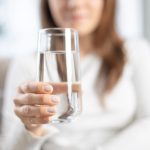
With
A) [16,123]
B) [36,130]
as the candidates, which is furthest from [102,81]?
[36,130]

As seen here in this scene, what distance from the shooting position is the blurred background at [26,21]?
8.20 ft

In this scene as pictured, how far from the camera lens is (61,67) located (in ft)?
2.12

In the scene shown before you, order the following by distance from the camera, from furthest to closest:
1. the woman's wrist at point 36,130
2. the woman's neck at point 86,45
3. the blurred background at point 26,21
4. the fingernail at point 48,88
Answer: the blurred background at point 26,21 < the woman's neck at point 86,45 < the woman's wrist at point 36,130 < the fingernail at point 48,88

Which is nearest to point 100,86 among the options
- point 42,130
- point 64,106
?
point 42,130

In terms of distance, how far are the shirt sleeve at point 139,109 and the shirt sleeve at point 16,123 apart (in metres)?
0.22

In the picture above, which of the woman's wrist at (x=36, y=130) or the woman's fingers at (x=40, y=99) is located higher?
the woman's fingers at (x=40, y=99)

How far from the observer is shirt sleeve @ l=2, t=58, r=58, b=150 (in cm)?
85

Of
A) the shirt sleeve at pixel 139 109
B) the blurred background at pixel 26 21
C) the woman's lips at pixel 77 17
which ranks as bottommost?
the shirt sleeve at pixel 139 109

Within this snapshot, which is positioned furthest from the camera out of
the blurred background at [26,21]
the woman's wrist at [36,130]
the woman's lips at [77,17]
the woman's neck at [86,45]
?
the blurred background at [26,21]

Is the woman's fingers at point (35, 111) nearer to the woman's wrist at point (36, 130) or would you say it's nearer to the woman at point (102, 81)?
the woman's wrist at point (36, 130)

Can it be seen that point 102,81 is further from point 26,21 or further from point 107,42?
point 26,21

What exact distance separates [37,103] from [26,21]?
1.92 meters

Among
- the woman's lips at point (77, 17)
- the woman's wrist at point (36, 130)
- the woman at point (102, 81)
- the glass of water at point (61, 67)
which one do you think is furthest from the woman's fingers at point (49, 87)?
the woman's lips at point (77, 17)

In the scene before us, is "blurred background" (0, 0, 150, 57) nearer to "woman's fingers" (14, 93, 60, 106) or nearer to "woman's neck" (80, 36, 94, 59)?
"woman's neck" (80, 36, 94, 59)
